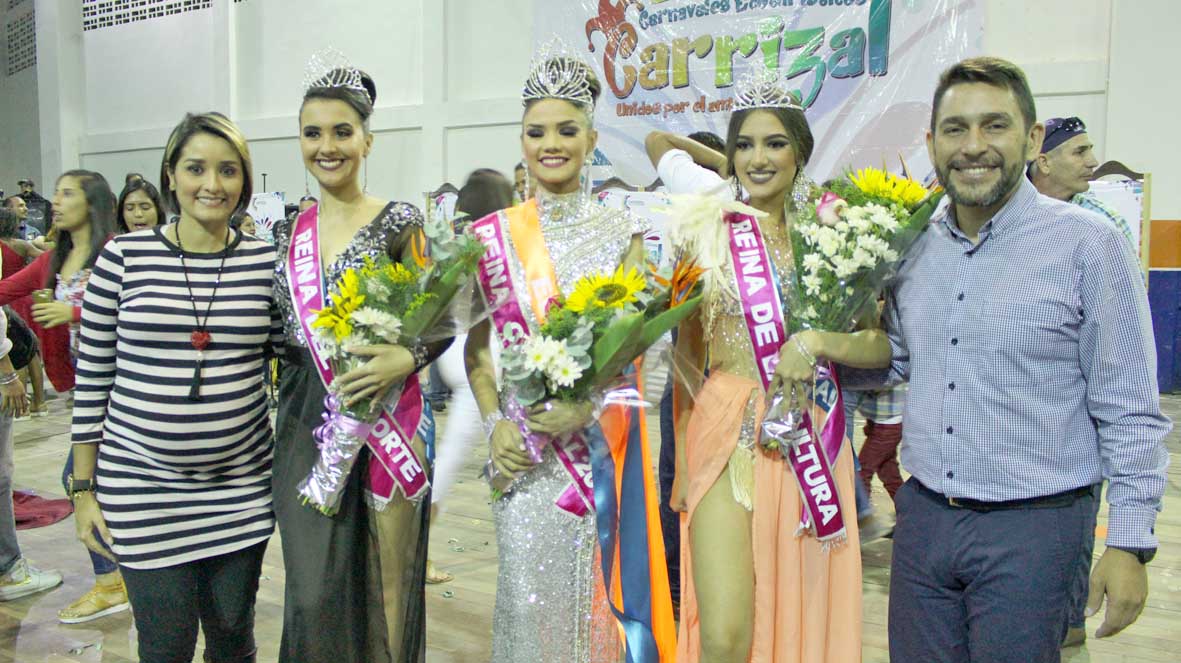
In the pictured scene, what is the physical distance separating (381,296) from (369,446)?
34 cm

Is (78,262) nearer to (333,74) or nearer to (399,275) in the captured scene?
(333,74)

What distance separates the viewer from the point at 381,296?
1694 millimetres

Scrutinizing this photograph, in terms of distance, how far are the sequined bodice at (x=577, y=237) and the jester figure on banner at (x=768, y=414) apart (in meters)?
0.12

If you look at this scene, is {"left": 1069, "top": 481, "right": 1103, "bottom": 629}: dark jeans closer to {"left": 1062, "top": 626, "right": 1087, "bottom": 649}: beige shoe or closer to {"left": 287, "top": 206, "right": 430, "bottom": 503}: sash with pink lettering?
{"left": 1062, "top": 626, "right": 1087, "bottom": 649}: beige shoe

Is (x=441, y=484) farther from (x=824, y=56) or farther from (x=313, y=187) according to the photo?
(x=313, y=187)

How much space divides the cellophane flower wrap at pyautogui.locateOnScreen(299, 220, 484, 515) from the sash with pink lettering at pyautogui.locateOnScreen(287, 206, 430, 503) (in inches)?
1.0

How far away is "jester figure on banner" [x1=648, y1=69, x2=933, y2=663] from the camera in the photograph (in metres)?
1.74

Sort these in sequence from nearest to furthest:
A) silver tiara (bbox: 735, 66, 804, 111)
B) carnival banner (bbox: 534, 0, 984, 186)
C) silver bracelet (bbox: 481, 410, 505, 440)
Result: silver bracelet (bbox: 481, 410, 505, 440), silver tiara (bbox: 735, 66, 804, 111), carnival banner (bbox: 534, 0, 984, 186)

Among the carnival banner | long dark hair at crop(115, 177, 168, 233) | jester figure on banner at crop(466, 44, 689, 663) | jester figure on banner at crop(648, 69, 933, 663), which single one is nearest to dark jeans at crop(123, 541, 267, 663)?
jester figure on banner at crop(466, 44, 689, 663)

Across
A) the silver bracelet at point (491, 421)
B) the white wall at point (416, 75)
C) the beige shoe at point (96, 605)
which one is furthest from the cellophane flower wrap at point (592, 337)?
the white wall at point (416, 75)

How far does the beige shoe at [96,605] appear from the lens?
290cm

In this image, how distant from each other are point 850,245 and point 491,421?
Result: 766 mm

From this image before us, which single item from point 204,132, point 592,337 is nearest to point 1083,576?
point 592,337

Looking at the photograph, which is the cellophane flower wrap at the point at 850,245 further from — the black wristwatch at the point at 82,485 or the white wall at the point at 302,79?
the white wall at the point at 302,79
